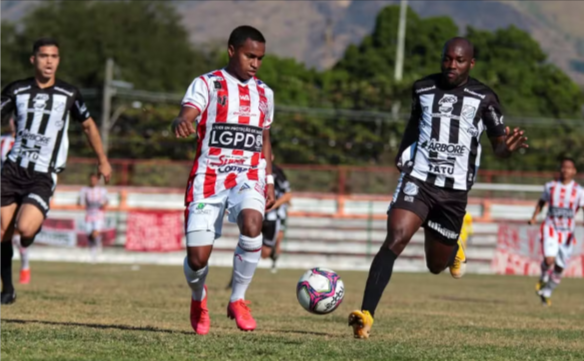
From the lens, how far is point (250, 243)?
8.33m

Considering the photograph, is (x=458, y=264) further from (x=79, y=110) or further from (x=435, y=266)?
(x=79, y=110)

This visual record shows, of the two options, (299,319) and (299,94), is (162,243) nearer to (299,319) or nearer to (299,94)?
(299,319)

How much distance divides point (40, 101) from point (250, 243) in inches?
123

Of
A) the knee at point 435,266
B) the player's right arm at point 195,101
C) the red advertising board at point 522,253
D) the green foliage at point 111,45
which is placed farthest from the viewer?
the green foliage at point 111,45

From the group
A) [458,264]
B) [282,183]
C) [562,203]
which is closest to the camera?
[458,264]

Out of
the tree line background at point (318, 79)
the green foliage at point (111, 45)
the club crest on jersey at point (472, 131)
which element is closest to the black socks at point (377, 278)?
the club crest on jersey at point (472, 131)

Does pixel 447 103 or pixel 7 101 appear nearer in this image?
pixel 447 103

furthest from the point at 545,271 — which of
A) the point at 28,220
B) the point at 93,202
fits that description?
the point at 93,202

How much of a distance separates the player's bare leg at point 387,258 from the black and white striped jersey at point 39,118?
143 inches

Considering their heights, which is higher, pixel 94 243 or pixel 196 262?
pixel 196 262

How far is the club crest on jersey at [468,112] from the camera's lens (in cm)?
859

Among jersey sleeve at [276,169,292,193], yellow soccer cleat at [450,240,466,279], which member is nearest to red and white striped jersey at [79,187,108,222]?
jersey sleeve at [276,169,292,193]

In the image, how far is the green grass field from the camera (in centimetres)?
691

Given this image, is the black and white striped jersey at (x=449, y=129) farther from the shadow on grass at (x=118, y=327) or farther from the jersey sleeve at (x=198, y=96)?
the jersey sleeve at (x=198, y=96)
